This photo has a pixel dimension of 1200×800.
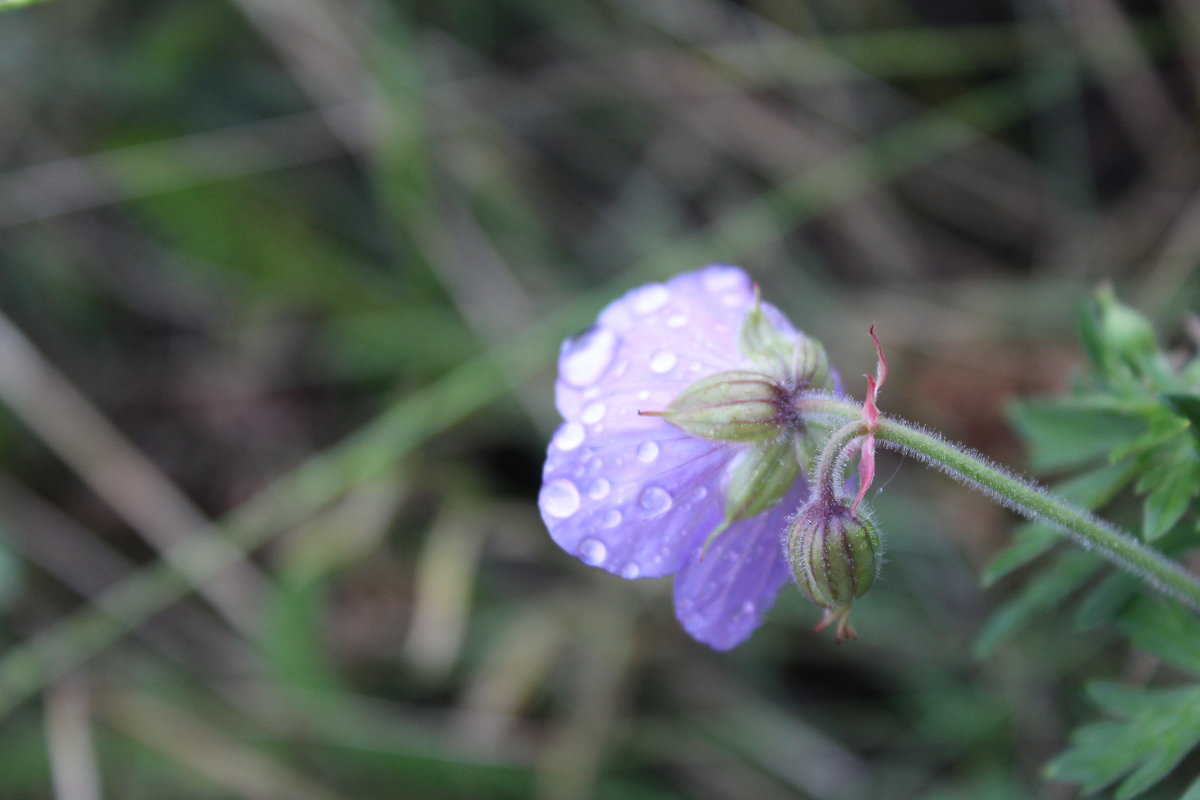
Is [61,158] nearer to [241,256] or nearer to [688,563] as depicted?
[241,256]

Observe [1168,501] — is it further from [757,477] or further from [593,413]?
[593,413]

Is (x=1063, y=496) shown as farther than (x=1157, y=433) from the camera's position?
Yes

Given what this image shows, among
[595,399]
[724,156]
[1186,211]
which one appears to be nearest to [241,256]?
[724,156]

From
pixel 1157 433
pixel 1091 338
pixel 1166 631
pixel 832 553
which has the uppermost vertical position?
pixel 1091 338

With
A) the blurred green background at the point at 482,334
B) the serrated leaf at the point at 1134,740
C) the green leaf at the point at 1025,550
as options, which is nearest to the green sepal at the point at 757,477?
the green leaf at the point at 1025,550

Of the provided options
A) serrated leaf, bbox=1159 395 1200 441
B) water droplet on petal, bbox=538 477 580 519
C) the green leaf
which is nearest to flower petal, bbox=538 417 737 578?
water droplet on petal, bbox=538 477 580 519

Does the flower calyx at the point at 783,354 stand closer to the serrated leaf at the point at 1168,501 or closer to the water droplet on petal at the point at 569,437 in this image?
the water droplet on petal at the point at 569,437

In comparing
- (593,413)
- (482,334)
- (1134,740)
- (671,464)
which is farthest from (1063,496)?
(482,334)
